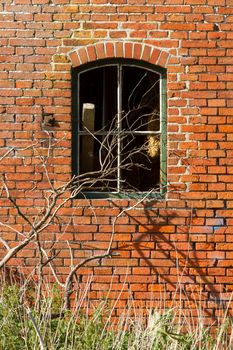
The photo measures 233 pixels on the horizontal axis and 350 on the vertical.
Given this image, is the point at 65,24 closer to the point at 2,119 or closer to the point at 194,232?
the point at 2,119

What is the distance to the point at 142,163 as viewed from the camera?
6.26 metres

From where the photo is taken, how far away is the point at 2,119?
6031 millimetres

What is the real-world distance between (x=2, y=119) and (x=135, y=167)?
148cm

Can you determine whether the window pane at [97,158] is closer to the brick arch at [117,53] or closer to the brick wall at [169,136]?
the brick wall at [169,136]

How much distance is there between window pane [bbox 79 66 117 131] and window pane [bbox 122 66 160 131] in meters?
0.13

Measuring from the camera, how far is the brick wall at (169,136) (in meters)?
6.00

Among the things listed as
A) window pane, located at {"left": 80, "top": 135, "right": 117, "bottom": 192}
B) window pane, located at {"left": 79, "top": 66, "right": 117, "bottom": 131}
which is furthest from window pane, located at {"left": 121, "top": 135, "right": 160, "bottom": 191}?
window pane, located at {"left": 79, "top": 66, "right": 117, "bottom": 131}

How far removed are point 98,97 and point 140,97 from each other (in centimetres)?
45

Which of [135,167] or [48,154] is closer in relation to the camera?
[48,154]

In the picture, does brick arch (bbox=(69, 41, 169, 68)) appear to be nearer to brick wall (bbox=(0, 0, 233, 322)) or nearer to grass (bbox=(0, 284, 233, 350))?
brick wall (bbox=(0, 0, 233, 322))

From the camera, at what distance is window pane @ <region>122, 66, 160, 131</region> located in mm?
6215

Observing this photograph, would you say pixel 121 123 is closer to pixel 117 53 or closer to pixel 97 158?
pixel 97 158

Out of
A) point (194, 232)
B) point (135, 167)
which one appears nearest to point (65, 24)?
point (135, 167)

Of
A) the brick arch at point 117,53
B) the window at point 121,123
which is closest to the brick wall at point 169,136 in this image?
the brick arch at point 117,53
